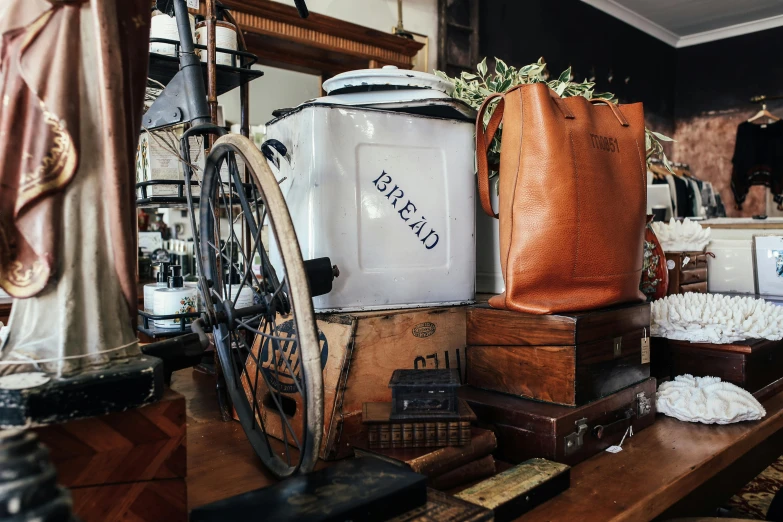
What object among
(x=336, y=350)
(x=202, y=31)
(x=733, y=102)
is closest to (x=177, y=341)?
(x=336, y=350)

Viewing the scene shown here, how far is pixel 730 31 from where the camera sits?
6.21 metres

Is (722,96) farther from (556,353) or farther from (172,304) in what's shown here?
(172,304)

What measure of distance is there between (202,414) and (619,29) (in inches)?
220

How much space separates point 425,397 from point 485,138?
1.85ft

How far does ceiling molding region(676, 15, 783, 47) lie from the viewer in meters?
5.92

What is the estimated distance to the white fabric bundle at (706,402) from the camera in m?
1.19

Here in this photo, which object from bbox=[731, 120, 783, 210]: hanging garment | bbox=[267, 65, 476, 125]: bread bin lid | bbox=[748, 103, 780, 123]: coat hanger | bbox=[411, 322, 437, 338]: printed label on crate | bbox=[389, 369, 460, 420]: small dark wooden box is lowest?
bbox=[389, 369, 460, 420]: small dark wooden box

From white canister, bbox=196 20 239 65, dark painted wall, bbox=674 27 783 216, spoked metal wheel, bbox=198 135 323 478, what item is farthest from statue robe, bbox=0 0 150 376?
dark painted wall, bbox=674 27 783 216

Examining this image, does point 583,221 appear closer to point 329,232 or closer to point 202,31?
point 329,232

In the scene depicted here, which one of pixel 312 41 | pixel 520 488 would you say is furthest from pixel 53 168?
pixel 312 41

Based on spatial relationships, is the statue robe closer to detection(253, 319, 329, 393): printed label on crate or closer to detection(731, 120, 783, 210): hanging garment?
detection(253, 319, 329, 393): printed label on crate

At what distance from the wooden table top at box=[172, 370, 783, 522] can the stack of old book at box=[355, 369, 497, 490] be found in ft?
0.39

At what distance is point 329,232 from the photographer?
3.71ft

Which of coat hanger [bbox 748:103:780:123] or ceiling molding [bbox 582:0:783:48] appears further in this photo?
coat hanger [bbox 748:103:780:123]
